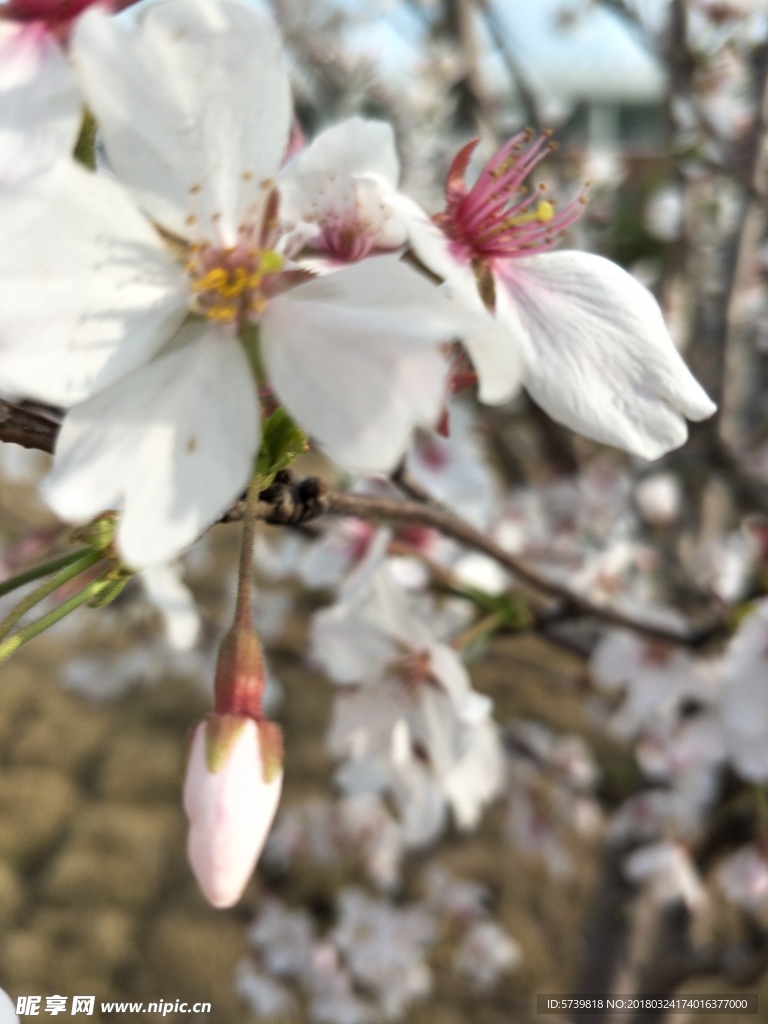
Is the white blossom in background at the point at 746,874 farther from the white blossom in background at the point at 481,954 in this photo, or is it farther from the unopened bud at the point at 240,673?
the unopened bud at the point at 240,673

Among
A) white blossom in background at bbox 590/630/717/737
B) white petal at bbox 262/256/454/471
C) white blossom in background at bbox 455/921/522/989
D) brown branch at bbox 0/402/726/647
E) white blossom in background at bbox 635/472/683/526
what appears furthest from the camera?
white blossom in background at bbox 455/921/522/989

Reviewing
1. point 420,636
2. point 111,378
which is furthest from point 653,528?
point 111,378

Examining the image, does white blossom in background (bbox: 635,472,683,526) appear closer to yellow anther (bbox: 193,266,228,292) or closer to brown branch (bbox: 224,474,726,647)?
brown branch (bbox: 224,474,726,647)

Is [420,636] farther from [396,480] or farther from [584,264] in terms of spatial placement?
[584,264]

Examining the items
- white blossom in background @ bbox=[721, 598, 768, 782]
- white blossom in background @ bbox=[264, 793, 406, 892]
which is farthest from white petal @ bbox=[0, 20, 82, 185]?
white blossom in background @ bbox=[264, 793, 406, 892]

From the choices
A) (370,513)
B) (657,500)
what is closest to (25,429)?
(370,513)

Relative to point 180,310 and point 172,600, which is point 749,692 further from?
point 180,310
